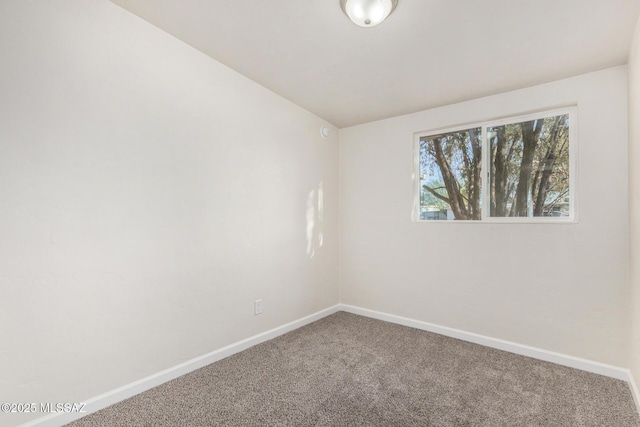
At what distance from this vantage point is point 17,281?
56.7 inches

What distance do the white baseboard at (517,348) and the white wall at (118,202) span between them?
54.8 inches

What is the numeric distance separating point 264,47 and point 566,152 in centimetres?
249

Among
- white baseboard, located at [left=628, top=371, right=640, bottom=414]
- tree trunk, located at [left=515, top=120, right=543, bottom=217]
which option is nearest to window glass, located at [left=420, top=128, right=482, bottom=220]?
tree trunk, located at [left=515, top=120, right=543, bottom=217]

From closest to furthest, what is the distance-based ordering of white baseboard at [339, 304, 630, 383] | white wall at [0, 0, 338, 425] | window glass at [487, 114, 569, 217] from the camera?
white wall at [0, 0, 338, 425] < white baseboard at [339, 304, 630, 383] < window glass at [487, 114, 569, 217]

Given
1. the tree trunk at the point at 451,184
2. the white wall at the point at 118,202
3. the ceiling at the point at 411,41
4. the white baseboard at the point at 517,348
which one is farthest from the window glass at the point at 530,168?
the white wall at the point at 118,202

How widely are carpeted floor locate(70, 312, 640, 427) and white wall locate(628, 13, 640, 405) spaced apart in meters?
0.36

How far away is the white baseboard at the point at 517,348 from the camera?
2.11m

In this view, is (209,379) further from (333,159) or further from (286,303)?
(333,159)

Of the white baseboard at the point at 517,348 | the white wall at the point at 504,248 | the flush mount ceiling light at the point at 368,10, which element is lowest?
the white baseboard at the point at 517,348

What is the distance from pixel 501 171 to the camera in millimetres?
2660

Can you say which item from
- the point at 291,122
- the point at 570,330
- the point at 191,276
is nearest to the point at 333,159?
the point at 291,122

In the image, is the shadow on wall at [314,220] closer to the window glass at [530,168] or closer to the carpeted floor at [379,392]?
the carpeted floor at [379,392]

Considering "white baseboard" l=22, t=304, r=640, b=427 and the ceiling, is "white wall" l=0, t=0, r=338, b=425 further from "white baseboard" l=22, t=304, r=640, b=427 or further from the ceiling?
the ceiling

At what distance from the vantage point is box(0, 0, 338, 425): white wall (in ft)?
4.78
